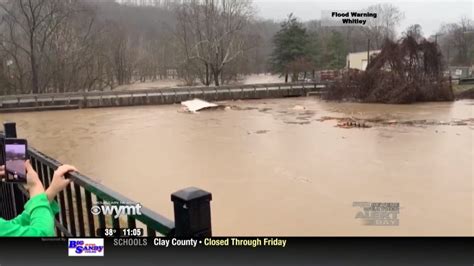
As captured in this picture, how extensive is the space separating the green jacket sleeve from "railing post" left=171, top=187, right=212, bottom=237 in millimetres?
394

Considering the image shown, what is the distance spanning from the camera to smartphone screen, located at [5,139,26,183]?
4.96ft

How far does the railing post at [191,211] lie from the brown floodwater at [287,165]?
76 centimetres

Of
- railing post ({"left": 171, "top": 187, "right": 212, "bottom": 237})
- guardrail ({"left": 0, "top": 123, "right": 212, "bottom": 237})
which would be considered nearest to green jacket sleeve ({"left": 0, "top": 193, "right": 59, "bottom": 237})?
guardrail ({"left": 0, "top": 123, "right": 212, "bottom": 237})

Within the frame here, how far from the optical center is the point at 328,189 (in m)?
4.46

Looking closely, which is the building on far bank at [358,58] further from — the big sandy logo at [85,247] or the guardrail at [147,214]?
the big sandy logo at [85,247]

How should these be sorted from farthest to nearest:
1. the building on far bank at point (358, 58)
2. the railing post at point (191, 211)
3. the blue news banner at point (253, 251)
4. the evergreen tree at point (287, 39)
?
the building on far bank at point (358, 58), the evergreen tree at point (287, 39), the blue news banner at point (253, 251), the railing post at point (191, 211)

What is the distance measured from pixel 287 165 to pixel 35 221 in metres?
4.51

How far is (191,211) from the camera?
1.21 metres

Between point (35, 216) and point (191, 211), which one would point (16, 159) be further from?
point (191, 211)

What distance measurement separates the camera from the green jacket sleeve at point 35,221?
134 centimetres

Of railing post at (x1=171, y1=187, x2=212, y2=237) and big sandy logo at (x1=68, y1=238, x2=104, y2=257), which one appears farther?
big sandy logo at (x1=68, y1=238, x2=104, y2=257)

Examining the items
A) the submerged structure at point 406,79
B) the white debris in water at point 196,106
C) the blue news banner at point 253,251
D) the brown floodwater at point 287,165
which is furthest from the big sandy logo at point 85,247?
the submerged structure at point 406,79

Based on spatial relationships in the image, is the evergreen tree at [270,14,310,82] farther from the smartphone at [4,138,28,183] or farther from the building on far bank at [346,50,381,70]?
the smartphone at [4,138,28,183]

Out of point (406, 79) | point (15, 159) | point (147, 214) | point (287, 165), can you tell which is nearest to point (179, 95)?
point (406, 79)
